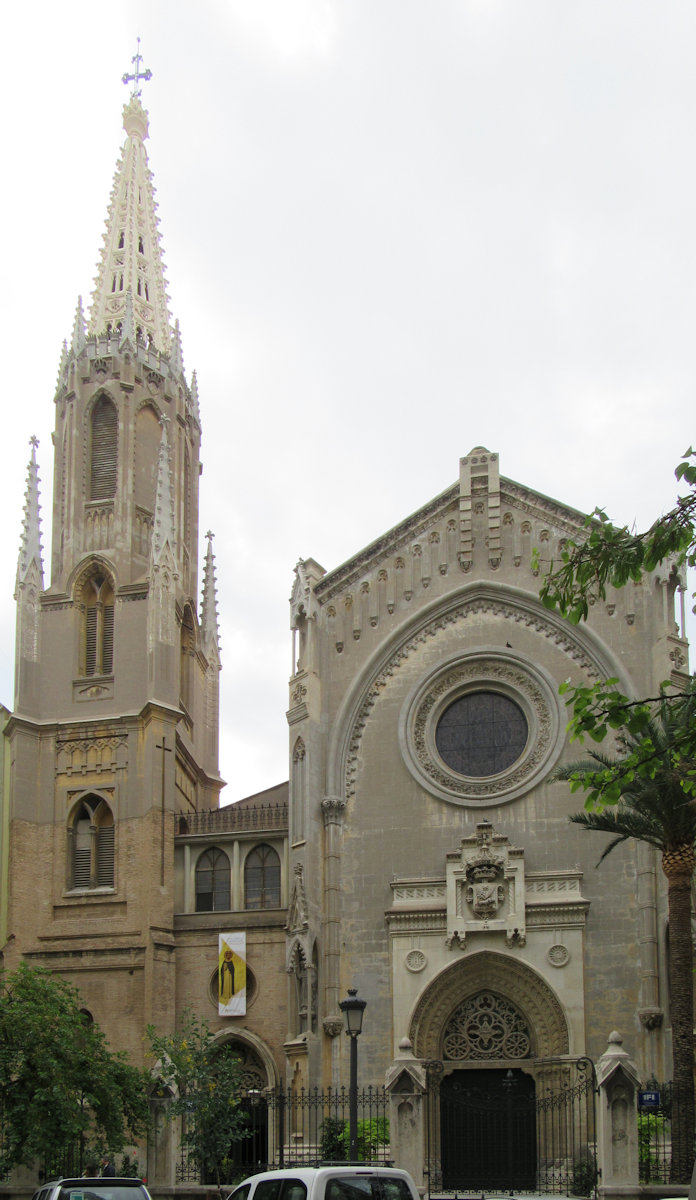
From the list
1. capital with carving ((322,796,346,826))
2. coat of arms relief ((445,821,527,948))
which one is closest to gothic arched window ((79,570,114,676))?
capital with carving ((322,796,346,826))

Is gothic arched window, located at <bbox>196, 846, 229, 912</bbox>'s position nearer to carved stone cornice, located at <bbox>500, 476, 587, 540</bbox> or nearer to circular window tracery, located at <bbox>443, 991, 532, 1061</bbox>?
circular window tracery, located at <bbox>443, 991, 532, 1061</bbox>

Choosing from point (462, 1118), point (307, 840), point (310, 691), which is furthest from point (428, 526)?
point (462, 1118)

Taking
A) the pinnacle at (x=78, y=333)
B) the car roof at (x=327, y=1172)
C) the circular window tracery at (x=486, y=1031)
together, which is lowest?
the car roof at (x=327, y=1172)

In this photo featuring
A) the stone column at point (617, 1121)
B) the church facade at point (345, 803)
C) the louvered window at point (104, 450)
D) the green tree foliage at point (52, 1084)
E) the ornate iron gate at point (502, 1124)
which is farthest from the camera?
the louvered window at point (104, 450)

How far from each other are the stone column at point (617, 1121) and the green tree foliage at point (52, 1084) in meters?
8.82

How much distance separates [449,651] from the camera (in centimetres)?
3681

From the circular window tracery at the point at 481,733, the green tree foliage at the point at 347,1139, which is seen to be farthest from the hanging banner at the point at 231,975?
the circular window tracery at the point at 481,733

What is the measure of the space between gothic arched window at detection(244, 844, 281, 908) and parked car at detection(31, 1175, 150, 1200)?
1869cm

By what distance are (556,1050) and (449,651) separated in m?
9.27

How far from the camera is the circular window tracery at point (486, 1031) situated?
33.9 m

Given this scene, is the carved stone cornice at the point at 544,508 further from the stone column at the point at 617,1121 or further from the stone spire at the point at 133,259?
the stone column at the point at 617,1121

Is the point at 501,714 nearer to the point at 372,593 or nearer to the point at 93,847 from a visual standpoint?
the point at 372,593

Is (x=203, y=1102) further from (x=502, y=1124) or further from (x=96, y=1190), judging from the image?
(x=96, y=1190)

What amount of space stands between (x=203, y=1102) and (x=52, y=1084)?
266 cm
